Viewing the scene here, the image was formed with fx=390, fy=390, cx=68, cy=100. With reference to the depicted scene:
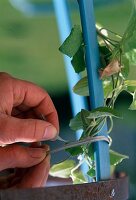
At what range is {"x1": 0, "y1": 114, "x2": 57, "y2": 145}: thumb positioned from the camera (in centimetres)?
43

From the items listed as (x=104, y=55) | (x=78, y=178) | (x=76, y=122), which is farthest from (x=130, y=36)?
(x=78, y=178)

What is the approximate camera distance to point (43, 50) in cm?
111

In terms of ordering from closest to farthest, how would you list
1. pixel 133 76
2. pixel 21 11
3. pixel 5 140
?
pixel 5 140 < pixel 133 76 < pixel 21 11

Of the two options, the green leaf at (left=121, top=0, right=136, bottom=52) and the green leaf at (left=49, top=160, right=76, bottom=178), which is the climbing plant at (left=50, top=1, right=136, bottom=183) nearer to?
the green leaf at (left=121, top=0, right=136, bottom=52)

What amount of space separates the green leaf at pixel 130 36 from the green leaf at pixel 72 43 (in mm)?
58

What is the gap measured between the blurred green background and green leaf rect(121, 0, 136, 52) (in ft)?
1.74

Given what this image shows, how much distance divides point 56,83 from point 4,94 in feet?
1.98

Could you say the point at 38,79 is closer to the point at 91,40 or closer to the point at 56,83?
the point at 56,83

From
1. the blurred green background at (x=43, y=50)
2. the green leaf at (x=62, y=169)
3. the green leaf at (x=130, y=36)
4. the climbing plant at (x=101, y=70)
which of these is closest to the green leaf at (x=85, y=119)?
the climbing plant at (x=101, y=70)

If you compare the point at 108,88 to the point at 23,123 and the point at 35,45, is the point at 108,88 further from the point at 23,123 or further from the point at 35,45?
the point at 35,45

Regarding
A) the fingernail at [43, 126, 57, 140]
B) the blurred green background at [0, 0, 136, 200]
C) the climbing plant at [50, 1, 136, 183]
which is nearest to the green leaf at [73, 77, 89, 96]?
the climbing plant at [50, 1, 136, 183]

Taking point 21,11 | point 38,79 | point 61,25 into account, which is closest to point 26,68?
point 38,79

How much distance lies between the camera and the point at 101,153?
493mm

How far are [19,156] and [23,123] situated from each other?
5cm
